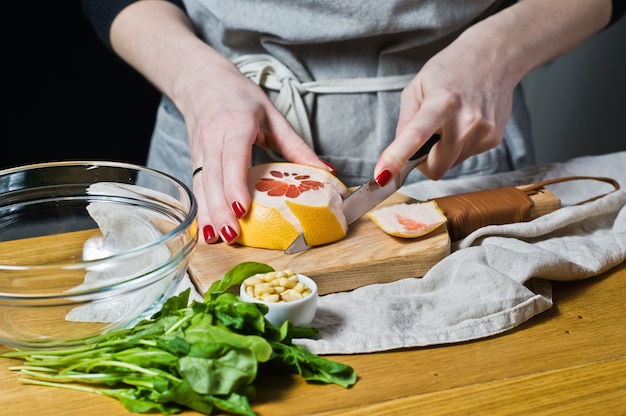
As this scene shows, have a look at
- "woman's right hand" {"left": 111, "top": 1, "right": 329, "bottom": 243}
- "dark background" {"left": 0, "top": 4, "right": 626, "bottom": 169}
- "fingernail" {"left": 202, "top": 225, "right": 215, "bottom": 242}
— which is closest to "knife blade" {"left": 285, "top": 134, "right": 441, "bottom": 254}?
"woman's right hand" {"left": 111, "top": 1, "right": 329, "bottom": 243}

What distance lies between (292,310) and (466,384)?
238 mm

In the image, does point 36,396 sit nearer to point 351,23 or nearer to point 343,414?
point 343,414

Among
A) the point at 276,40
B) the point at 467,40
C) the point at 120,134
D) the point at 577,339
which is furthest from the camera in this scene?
the point at 120,134

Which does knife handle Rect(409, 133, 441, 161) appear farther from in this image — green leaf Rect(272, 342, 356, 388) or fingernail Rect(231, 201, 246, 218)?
green leaf Rect(272, 342, 356, 388)

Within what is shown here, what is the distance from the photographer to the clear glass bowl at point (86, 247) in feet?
3.21

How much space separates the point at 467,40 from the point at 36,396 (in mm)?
1049

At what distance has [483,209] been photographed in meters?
1.43

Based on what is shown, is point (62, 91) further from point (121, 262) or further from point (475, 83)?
point (121, 262)

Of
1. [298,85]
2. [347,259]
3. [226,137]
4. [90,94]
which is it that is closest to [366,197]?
[347,259]

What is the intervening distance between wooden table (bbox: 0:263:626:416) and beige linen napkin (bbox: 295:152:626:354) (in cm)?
3

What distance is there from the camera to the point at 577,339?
3.63 feet

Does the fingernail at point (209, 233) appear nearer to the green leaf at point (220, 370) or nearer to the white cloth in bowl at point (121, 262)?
the white cloth in bowl at point (121, 262)

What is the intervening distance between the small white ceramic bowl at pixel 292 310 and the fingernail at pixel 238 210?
259 millimetres

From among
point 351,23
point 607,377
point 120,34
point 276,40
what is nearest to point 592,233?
point 607,377
